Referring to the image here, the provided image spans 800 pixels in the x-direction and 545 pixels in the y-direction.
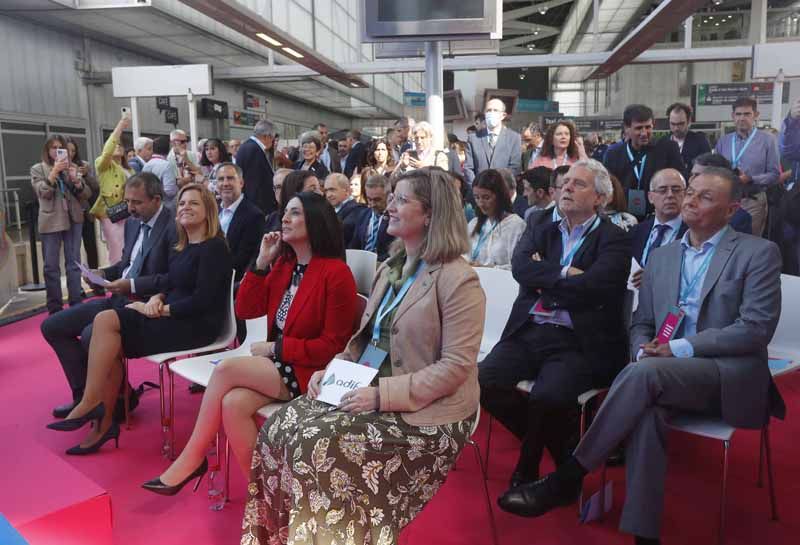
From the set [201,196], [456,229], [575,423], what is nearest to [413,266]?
[456,229]

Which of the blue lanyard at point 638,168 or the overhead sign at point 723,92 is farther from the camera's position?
the overhead sign at point 723,92

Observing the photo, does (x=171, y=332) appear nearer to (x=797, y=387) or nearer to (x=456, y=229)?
(x=456, y=229)

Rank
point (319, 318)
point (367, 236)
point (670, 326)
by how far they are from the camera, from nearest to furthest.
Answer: point (670, 326)
point (319, 318)
point (367, 236)

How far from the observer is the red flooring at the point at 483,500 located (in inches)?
95.5

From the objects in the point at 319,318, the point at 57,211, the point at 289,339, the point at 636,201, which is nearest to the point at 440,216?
the point at 319,318

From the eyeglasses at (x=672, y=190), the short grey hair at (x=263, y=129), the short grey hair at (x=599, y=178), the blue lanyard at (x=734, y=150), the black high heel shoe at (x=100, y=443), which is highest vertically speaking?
the short grey hair at (x=263, y=129)

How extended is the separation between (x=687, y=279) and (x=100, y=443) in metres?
2.77

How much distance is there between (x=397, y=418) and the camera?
6.76 feet

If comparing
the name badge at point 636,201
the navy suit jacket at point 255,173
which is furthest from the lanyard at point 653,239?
the navy suit jacket at point 255,173

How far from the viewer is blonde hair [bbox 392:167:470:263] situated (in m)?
2.17

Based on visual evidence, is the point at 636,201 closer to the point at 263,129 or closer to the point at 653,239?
the point at 653,239

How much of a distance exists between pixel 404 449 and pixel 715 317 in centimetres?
124

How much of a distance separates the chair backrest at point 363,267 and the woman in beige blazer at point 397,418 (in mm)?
1016

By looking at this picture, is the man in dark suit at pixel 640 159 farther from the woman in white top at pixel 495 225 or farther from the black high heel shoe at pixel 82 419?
the black high heel shoe at pixel 82 419
